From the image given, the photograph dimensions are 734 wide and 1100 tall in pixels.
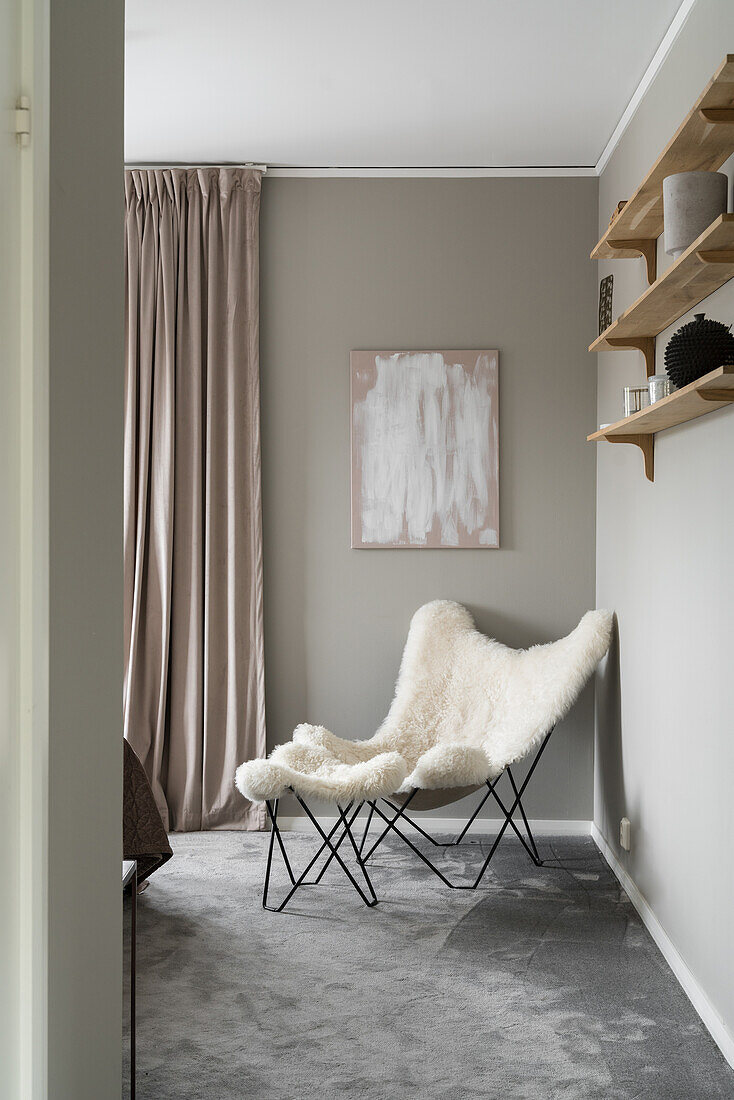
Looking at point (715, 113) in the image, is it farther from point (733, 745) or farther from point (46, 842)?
point (46, 842)

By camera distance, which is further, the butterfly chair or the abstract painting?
the abstract painting

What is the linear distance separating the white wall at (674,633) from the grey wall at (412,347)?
23 cm

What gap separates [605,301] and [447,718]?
1756 mm

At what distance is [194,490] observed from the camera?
4.03 metres

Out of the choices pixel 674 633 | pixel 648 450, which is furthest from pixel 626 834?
pixel 648 450

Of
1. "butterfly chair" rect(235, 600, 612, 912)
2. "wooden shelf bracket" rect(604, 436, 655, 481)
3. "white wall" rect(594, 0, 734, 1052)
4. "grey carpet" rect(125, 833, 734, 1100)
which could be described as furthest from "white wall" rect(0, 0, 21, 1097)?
"wooden shelf bracket" rect(604, 436, 655, 481)

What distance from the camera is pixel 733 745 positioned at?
2285mm

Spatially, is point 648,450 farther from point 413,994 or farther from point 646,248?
point 413,994

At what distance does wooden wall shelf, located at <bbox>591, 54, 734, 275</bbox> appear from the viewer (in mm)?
2082

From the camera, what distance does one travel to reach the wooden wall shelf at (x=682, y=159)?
2082 millimetres

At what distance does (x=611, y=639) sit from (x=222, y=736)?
5.38ft

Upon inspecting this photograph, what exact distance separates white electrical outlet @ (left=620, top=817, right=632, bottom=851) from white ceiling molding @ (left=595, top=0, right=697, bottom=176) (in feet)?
8.15

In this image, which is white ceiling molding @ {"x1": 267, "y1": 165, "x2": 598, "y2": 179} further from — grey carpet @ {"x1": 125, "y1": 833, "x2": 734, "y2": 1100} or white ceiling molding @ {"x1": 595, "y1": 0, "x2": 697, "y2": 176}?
grey carpet @ {"x1": 125, "y1": 833, "x2": 734, "y2": 1100}

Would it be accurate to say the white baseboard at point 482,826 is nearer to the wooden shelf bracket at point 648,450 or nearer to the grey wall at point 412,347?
the grey wall at point 412,347
